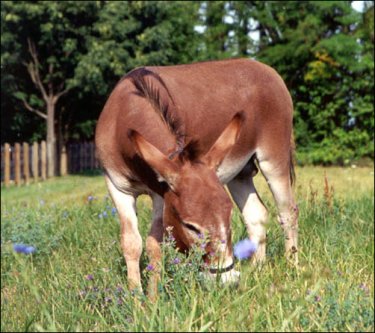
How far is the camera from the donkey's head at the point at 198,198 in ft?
11.5

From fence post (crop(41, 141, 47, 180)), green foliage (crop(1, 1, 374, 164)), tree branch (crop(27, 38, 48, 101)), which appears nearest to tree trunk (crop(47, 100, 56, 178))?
fence post (crop(41, 141, 47, 180))

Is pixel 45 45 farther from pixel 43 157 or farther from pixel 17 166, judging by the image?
Answer: pixel 17 166

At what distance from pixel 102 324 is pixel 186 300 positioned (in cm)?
42

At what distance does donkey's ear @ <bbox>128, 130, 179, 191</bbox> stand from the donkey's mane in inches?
4.5

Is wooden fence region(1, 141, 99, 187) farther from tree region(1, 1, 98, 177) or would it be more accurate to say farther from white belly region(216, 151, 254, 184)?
white belly region(216, 151, 254, 184)

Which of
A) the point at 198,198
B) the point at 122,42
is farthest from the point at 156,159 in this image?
the point at 122,42

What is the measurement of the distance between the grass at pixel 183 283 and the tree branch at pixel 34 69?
17.5 m

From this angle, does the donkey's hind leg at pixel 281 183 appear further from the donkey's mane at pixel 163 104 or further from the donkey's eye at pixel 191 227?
the donkey's eye at pixel 191 227

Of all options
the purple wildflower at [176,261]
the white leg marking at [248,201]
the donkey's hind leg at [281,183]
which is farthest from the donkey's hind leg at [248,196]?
the purple wildflower at [176,261]

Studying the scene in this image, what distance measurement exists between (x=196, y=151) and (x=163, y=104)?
0.83 metres

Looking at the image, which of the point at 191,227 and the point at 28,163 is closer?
the point at 191,227

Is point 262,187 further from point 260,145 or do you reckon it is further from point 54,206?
point 260,145

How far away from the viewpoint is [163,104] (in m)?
4.65

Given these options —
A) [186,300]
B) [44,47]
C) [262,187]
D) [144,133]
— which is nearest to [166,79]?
[144,133]
